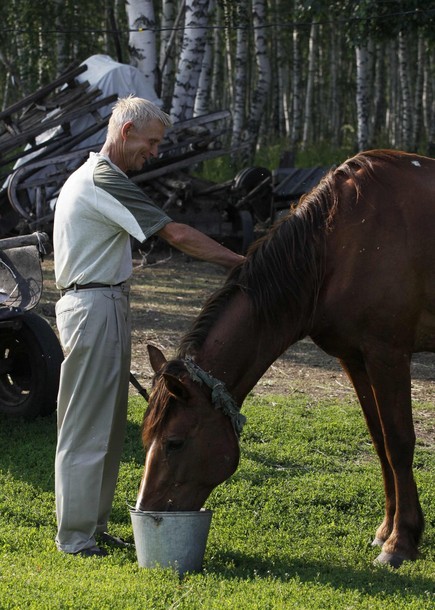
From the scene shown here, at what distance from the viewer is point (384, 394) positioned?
4.35 meters

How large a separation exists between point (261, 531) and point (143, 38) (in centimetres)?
1108

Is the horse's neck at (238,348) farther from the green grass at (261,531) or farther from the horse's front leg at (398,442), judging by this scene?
the green grass at (261,531)

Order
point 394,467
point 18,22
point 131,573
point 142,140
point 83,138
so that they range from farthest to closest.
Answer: point 18,22, point 83,138, point 394,467, point 142,140, point 131,573

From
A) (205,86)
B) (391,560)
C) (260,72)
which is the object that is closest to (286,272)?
(391,560)

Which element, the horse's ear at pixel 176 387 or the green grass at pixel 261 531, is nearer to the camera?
the green grass at pixel 261 531

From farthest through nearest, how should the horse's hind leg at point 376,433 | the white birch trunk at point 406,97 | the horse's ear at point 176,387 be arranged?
the white birch trunk at point 406,97
the horse's hind leg at point 376,433
the horse's ear at point 176,387

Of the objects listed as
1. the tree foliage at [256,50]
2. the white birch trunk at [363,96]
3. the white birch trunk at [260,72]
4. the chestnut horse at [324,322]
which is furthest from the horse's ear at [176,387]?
the white birch trunk at [363,96]

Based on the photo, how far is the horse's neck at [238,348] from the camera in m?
4.09

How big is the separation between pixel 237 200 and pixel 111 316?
10.00 m

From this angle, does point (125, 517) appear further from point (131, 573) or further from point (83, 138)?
point (83, 138)

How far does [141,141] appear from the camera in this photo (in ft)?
13.8

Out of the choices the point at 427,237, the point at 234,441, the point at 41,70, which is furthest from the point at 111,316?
the point at 41,70

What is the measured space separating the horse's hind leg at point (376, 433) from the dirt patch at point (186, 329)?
253 centimetres

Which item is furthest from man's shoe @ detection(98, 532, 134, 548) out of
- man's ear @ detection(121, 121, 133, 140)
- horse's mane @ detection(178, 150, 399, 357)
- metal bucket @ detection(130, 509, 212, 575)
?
man's ear @ detection(121, 121, 133, 140)
